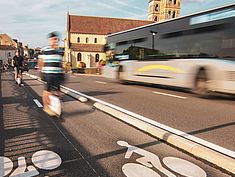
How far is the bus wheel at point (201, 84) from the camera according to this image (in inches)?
392

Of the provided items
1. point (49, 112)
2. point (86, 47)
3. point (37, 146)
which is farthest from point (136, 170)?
point (86, 47)

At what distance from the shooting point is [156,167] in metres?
3.54

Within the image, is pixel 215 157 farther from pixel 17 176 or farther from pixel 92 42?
pixel 92 42

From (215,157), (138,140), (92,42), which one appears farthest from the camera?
(92,42)

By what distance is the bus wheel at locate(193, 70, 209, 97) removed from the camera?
9945 mm

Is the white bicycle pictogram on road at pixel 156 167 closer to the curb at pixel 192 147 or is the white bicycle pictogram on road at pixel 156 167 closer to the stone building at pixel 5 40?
the curb at pixel 192 147

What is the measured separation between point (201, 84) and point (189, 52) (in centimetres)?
151

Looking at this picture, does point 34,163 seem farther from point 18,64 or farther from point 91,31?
point 91,31

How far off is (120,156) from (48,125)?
240cm

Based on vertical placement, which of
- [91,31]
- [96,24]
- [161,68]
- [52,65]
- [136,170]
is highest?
[96,24]

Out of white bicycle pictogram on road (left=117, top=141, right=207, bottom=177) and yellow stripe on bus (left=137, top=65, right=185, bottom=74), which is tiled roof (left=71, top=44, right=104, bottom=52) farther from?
white bicycle pictogram on road (left=117, top=141, right=207, bottom=177)

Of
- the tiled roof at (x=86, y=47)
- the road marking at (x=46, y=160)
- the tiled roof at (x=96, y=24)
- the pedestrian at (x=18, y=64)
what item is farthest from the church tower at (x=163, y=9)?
the road marking at (x=46, y=160)

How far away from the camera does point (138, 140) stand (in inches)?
185

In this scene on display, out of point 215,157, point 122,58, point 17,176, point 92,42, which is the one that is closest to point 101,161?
point 17,176
